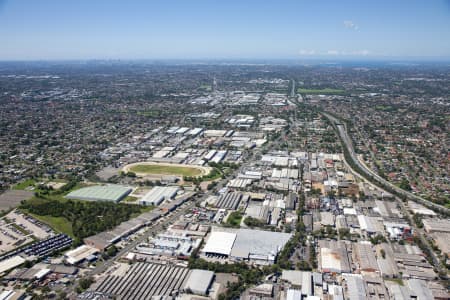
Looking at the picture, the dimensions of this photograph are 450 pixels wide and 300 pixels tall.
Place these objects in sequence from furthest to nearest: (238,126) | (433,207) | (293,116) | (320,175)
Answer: (293,116) < (238,126) < (320,175) < (433,207)

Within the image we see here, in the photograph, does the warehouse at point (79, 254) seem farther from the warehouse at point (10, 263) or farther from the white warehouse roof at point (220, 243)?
the white warehouse roof at point (220, 243)

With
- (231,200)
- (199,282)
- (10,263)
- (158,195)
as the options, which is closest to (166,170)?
(158,195)

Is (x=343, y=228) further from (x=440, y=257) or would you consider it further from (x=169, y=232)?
(x=169, y=232)

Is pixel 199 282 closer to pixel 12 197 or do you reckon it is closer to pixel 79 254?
pixel 79 254

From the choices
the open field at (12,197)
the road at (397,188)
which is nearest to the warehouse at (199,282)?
the road at (397,188)

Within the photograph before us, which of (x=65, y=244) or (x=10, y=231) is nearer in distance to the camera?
(x=65, y=244)

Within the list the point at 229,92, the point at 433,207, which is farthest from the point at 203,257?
the point at 229,92
